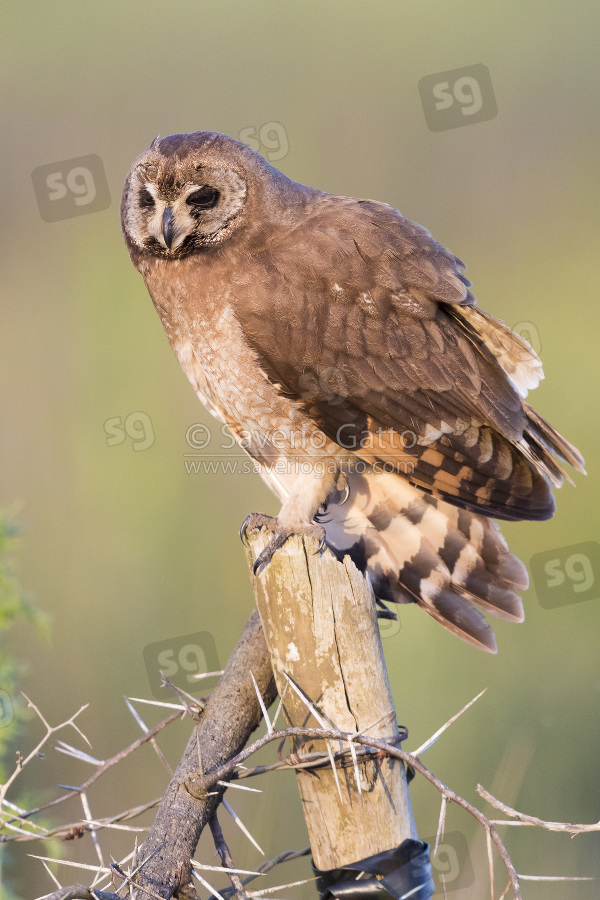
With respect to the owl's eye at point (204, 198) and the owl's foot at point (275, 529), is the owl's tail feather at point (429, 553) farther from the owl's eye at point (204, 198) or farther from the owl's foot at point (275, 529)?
the owl's eye at point (204, 198)

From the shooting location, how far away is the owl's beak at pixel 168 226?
98.9 inches

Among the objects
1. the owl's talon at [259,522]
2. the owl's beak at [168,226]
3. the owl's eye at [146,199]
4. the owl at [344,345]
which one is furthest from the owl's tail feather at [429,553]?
the owl's eye at [146,199]

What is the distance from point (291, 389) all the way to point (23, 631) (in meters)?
2.63

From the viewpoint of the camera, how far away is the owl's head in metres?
2.49

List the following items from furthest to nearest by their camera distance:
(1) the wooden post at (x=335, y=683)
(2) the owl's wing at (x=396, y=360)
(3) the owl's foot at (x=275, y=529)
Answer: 1. (2) the owl's wing at (x=396, y=360)
2. (3) the owl's foot at (x=275, y=529)
3. (1) the wooden post at (x=335, y=683)

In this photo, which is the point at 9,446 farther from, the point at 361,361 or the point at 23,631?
the point at 361,361

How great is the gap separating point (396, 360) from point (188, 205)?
0.81m

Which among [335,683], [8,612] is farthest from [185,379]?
[335,683]

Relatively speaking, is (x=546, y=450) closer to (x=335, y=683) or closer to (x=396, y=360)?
(x=396, y=360)

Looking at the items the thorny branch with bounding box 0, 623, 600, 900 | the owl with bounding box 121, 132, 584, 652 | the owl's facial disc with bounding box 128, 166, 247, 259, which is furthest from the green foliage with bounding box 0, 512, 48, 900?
the owl's facial disc with bounding box 128, 166, 247, 259

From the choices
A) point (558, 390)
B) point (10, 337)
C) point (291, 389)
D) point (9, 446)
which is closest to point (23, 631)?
point (9, 446)

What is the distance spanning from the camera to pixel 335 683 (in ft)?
5.58

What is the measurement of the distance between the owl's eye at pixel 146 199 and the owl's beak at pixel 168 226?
9 centimetres

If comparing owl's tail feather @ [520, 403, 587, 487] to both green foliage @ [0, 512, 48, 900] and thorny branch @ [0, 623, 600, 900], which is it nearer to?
thorny branch @ [0, 623, 600, 900]
